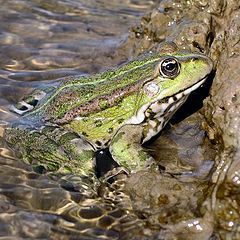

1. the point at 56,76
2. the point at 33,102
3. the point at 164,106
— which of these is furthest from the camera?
the point at 56,76

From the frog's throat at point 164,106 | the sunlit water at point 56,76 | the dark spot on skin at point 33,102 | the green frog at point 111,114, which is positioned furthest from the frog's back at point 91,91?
the sunlit water at point 56,76

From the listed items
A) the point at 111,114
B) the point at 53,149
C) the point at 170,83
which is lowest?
the point at 53,149

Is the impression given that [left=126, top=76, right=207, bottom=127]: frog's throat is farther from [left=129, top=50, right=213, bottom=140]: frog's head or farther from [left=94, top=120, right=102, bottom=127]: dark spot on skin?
[left=94, top=120, right=102, bottom=127]: dark spot on skin

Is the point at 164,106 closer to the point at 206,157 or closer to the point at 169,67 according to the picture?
the point at 169,67

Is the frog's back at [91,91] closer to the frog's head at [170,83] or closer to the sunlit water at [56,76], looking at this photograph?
the frog's head at [170,83]

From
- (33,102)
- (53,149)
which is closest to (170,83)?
(53,149)

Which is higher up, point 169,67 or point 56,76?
point 169,67
